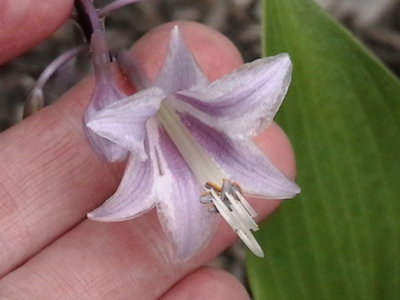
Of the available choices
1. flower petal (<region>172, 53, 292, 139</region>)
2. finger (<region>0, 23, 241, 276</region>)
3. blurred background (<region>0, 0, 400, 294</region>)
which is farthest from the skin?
blurred background (<region>0, 0, 400, 294</region>)

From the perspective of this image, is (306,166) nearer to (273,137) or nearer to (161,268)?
(273,137)

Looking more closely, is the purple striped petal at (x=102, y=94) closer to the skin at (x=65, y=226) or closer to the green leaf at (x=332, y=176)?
the skin at (x=65, y=226)

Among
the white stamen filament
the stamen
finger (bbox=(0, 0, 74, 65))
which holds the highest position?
finger (bbox=(0, 0, 74, 65))

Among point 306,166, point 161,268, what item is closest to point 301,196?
point 306,166

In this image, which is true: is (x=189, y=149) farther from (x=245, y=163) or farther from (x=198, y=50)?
(x=198, y=50)

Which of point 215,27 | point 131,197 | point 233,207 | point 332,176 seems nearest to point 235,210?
point 233,207

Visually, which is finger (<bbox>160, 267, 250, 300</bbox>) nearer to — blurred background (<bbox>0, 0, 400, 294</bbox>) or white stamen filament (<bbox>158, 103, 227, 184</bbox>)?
white stamen filament (<bbox>158, 103, 227, 184</bbox>)

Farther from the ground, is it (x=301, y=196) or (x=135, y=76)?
(x=135, y=76)

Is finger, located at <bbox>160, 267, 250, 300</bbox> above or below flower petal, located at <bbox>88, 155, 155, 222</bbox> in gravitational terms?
below
